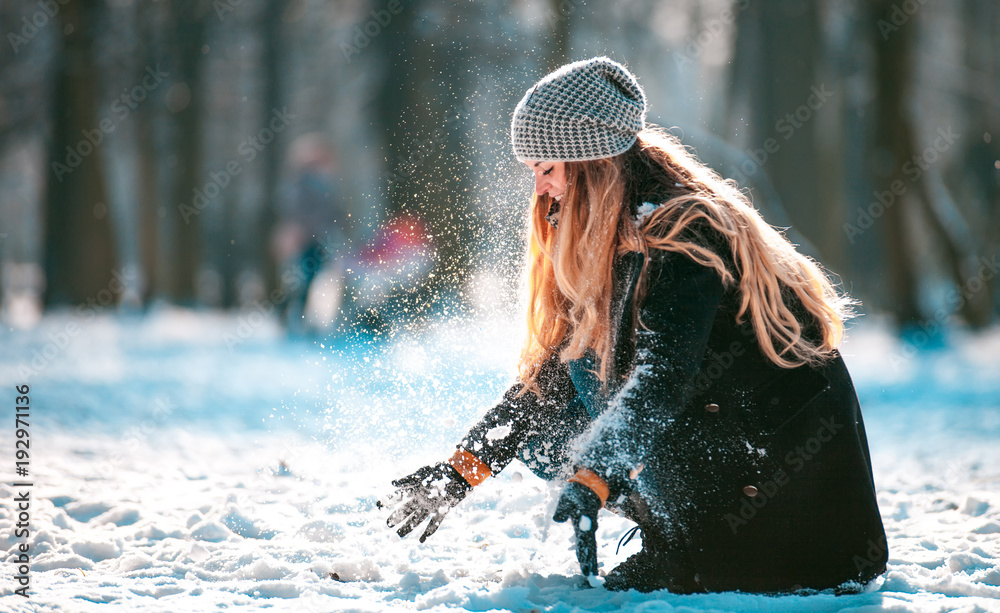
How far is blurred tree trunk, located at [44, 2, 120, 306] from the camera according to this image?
12359 millimetres

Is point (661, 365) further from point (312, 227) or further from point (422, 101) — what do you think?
point (422, 101)

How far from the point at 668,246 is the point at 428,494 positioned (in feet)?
3.20

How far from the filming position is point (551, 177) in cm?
244

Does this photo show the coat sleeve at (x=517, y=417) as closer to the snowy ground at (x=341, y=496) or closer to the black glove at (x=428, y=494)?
the black glove at (x=428, y=494)

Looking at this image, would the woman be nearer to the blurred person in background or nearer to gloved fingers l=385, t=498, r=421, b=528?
gloved fingers l=385, t=498, r=421, b=528

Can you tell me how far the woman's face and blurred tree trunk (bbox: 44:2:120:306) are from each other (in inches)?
452

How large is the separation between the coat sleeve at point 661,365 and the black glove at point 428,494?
0.54 m

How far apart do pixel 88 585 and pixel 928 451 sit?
4.30m

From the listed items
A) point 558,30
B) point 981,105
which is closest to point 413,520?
point 558,30

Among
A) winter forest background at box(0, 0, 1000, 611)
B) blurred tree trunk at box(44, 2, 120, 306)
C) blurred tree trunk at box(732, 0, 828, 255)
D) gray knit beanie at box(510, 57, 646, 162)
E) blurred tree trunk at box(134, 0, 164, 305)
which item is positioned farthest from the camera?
blurred tree trunk at box(134, 0, 164, 305)

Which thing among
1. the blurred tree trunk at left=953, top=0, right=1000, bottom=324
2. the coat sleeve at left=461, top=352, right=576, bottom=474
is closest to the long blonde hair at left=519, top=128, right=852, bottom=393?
the coat sleeve at left=461, top=352, right=576, bottom=474

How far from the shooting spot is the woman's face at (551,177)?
2.42 meters

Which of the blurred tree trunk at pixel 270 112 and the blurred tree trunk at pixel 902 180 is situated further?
the blurred tree trunk at pixel 270 112

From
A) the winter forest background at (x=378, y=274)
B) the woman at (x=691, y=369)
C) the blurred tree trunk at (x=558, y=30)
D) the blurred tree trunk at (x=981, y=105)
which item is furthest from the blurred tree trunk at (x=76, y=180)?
the woman at (x=691, y=369)
